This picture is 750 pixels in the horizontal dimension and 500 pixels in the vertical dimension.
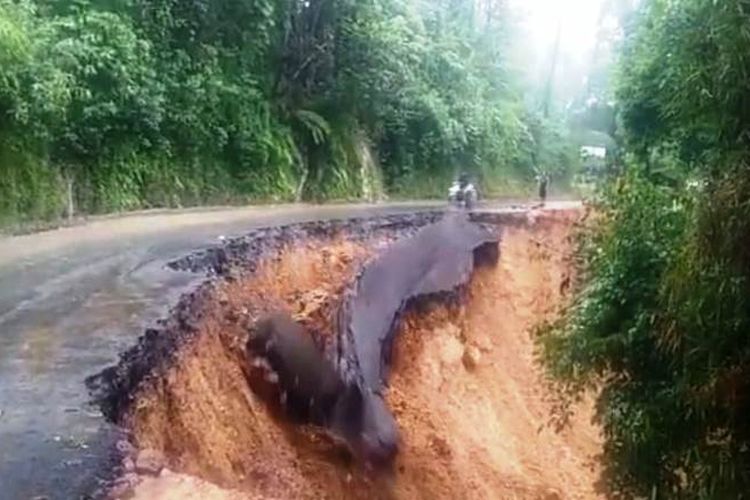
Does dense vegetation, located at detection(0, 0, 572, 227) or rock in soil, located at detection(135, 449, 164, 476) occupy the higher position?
dense vegetation, located at detection(0, 0, 572, 227)

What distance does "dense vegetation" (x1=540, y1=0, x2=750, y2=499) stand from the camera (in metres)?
5.55

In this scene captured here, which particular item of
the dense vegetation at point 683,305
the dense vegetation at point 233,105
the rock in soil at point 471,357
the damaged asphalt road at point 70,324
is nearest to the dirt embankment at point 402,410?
the rock in soil at point 471,357

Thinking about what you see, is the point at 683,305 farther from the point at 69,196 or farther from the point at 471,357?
the point at 69,196

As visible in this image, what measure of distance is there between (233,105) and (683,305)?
16.8 m

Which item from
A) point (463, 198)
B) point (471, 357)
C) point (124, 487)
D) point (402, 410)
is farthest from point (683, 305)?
point (463, 198)

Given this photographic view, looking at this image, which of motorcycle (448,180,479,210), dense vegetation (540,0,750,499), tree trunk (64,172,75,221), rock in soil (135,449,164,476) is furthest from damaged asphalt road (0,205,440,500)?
motorcycle (448,180,479,210)

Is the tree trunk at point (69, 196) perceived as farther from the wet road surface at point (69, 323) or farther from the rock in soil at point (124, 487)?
the rock in soil at point (124, 487)

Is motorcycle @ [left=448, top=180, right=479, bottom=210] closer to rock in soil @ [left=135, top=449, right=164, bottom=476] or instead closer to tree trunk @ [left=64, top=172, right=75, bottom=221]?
tree trunk @ [left=64, top=172, right=75, bottom=221]

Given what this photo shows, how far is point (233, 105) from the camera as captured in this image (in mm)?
21719

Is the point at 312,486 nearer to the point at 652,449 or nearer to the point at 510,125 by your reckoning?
the point at 652,449

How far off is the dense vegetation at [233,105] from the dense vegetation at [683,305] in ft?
28.5

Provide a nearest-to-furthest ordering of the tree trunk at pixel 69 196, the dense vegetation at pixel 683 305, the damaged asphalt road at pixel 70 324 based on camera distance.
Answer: the damaged asphalt road at pixel 70 324 < the dense vegetation at pixel 683 305 < the tree trunk at pixel 69 196

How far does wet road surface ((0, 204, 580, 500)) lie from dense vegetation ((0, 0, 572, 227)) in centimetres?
169

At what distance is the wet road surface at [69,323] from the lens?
17.5 ft
